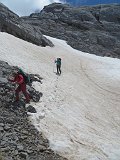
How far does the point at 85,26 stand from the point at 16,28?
27.9 metres

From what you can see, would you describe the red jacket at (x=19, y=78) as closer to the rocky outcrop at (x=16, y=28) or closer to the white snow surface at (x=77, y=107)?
the white snow surface at (x=77, y=107)

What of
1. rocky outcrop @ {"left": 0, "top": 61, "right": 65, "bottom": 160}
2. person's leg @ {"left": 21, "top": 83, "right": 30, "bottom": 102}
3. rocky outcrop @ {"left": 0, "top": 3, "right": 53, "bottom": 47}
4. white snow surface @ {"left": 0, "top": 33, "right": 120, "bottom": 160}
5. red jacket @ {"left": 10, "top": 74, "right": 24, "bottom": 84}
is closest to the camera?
rocky outcrop @ {"left": 0, "top": 61, "right": 65, "bottom": 160}

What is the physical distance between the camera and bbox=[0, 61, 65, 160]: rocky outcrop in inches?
546

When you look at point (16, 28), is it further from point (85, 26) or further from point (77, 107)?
point (85, 26)

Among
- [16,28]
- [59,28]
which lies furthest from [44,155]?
[59,28]

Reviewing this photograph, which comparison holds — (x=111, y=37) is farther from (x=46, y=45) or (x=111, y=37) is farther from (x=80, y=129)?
(x=80, y=129)

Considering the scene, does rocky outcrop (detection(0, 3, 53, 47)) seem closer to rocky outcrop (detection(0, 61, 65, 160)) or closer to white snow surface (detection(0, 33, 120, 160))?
white snow surface (detection(0, 33, 120, 160))

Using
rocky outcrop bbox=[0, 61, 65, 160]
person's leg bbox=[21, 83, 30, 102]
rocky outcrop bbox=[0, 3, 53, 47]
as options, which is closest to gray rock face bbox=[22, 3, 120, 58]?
rocky outcrop bbox=[0, 3, 53, 47]

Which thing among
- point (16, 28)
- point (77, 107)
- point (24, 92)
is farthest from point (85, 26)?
point (24, 92)

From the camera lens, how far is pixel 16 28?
48.3 m

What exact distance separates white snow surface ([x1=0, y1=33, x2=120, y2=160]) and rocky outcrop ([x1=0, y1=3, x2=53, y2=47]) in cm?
462

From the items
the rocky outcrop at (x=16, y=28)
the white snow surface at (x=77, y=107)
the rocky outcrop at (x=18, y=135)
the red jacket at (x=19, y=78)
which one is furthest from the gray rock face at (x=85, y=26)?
the rocky outcrop at (x=18, y=135)

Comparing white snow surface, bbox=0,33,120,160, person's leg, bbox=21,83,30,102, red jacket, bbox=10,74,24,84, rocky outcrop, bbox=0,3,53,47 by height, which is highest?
rocky outcrop, bbox=0,3,53,47

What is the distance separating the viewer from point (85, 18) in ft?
260
